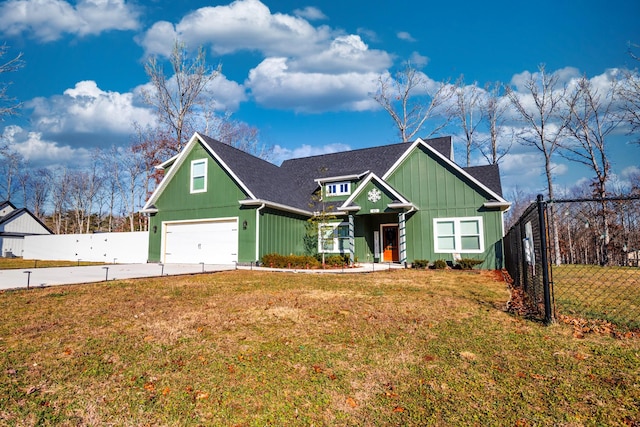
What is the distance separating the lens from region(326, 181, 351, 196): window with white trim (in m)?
20.8

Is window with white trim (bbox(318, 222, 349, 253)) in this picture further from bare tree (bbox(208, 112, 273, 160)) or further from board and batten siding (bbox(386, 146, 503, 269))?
bare tree (bbox(208, 112, 273, 160))

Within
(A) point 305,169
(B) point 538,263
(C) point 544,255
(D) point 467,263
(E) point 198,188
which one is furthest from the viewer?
(A) point 305,169

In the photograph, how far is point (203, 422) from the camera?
2.69 m

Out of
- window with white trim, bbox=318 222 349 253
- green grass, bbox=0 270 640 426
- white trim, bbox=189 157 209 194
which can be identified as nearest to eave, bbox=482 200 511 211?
window with white trim, bbox=318 222 349 253

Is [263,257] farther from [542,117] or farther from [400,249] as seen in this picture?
[542,117]

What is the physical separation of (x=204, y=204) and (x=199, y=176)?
1616mm

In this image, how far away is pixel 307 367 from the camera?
12.2ft

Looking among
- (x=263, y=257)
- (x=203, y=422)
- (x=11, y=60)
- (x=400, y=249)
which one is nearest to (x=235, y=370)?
(x=203, y=422)

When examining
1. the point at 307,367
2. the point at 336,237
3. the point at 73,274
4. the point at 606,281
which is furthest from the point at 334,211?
the point at 307,367

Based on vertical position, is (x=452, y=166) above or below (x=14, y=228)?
above

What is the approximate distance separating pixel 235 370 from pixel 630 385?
144 inches

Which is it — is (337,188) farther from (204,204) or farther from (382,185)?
(204,204)

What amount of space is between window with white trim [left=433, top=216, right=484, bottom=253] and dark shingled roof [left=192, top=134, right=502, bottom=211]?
2.10 meters

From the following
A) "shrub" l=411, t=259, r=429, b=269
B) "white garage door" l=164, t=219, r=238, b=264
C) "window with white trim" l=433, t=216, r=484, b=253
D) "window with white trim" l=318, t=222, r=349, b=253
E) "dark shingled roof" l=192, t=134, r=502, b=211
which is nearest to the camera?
"shrub" l=411, t=259, r=429, b=269
